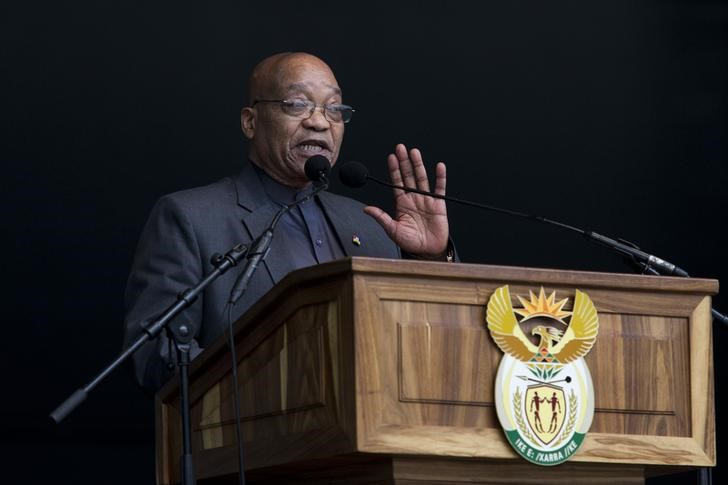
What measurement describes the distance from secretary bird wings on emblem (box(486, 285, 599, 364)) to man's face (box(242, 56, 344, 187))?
1.15 meters

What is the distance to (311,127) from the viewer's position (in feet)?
11.2

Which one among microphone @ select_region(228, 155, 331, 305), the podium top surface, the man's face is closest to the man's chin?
the man's face

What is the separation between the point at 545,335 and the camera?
7.71 ft

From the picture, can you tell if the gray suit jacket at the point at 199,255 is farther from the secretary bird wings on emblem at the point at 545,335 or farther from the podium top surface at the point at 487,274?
the secretary bird wings on emblem at the point at 545,335

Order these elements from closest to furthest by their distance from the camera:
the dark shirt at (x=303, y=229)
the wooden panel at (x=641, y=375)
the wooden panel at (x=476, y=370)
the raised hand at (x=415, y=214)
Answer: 1. the wooden panel at (x=476, y=370)
2. the wooden panel at (x=641, y=375)
3. the raised hand at (x=415, y=214)
4. the dark shirt at (x=303, y=229)

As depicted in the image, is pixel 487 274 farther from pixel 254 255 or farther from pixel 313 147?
pixel 313 147

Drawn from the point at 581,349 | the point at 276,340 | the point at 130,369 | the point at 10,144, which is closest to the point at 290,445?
the point at 276,340

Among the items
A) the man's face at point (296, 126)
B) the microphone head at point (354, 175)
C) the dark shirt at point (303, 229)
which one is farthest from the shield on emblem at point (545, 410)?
the man's face at point (296, 126)

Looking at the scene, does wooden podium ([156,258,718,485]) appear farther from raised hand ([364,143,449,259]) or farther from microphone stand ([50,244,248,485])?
raised hand ([364,143,449,259])

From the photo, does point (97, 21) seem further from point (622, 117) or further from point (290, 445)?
point (290, 445)

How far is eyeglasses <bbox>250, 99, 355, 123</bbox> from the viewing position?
135 inches

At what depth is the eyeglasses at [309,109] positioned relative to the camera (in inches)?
135

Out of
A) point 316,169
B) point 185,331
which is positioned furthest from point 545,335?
point 316,169

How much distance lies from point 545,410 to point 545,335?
0.12 metres
